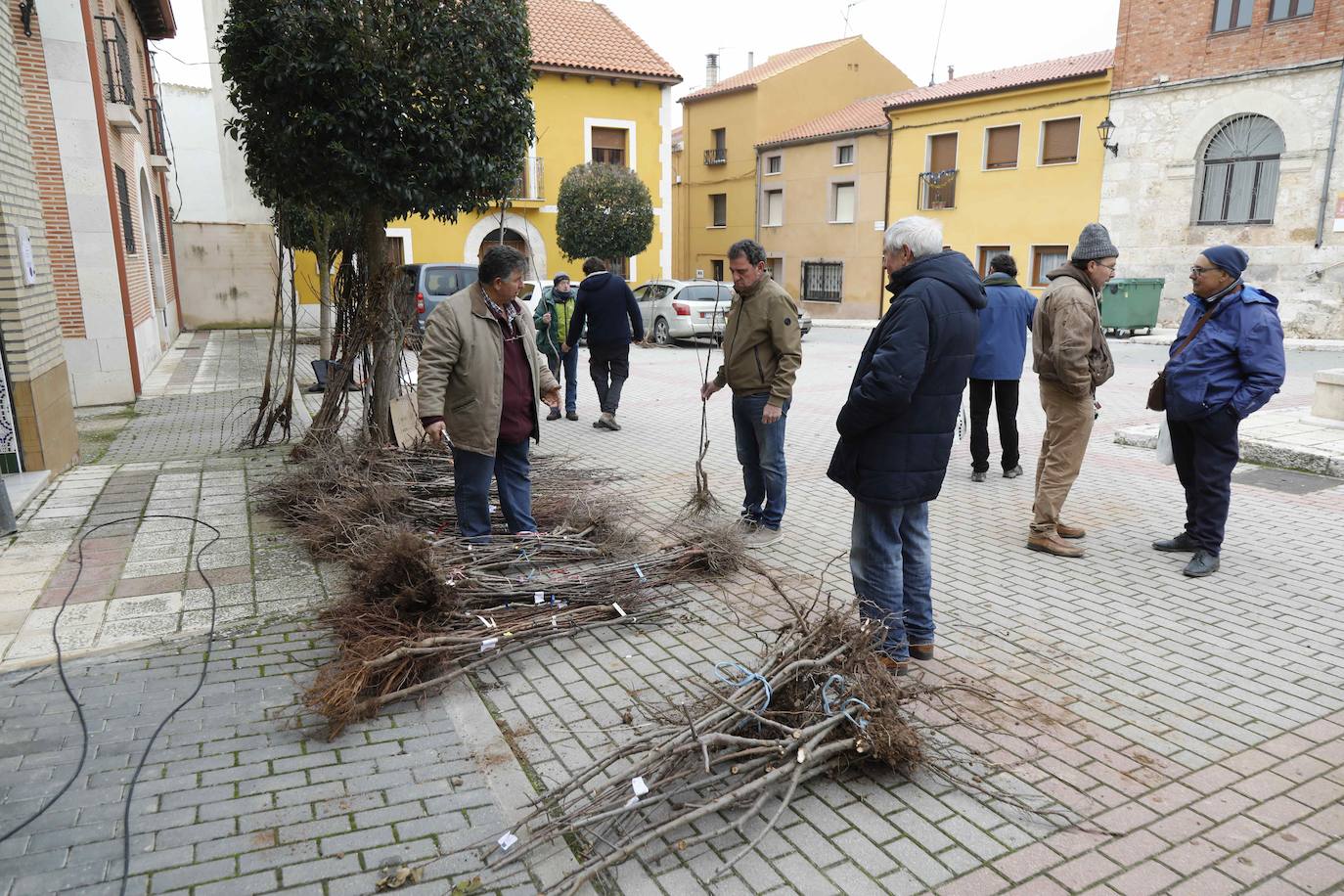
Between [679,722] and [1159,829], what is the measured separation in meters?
1.54

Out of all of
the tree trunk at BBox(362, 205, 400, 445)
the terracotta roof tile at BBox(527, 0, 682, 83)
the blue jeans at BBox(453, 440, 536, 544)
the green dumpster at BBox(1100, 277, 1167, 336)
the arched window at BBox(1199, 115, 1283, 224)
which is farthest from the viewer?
the terracotta roof tile at BBox(527, 0, 682, 83)

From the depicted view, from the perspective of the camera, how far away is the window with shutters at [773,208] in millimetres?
34531

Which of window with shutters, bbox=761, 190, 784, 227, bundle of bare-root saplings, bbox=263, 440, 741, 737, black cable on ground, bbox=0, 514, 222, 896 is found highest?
window with shutters, bbox=761, 190, 784, 227

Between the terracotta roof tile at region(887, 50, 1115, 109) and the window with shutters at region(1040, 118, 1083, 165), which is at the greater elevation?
the terracotta roof tile at region(887, 50, 1115, 109)

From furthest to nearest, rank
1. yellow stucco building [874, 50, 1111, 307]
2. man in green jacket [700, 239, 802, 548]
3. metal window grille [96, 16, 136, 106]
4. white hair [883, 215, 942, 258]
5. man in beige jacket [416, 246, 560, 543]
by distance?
yellow stucco building [874, 50, 1111, 307] < metal window grille [96, 16, 136, 106] < man in green jacket [700, 239, 802, 548] < man in beige jacket [416, 246, 560, 543] < white hair [883, 215, 942, 258]

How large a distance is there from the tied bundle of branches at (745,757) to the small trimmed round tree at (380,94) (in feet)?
13.9

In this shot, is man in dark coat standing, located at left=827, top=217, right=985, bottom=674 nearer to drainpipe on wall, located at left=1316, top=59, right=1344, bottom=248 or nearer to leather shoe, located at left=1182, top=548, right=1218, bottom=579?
leather shoe, located at left=1182, top=548, right=1218, bottom=579

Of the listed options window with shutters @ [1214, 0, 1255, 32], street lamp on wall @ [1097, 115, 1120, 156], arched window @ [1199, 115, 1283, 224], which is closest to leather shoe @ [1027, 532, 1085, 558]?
arched window @ [1199, 115, 1283, 224]

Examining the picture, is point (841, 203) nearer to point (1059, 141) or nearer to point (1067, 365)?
point (1059, 141)

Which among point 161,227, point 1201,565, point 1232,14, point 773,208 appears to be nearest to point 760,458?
point 1201,565

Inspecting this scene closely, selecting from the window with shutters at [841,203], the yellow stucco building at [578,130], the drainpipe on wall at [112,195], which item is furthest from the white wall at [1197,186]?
the drainpipe on wall at [112,195]

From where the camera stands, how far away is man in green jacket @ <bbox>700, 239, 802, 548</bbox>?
533 cm

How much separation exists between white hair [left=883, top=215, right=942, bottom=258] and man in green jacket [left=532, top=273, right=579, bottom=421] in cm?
659

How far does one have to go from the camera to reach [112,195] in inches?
433
